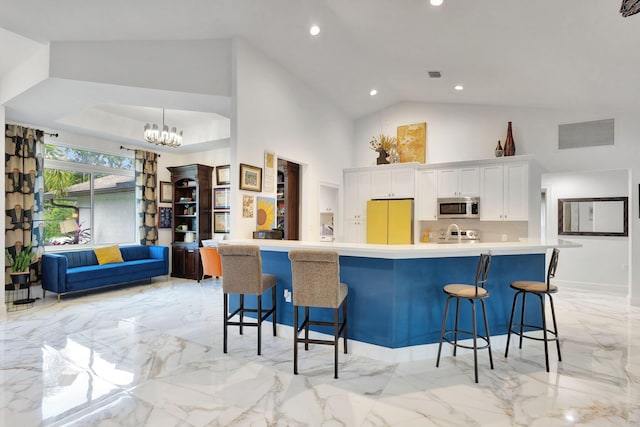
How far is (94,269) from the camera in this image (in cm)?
530

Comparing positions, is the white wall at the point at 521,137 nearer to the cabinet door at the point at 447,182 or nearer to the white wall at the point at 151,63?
the cabinet door at the point at 447,182

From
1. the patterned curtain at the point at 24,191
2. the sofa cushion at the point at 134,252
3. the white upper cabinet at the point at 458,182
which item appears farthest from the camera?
the sofa cushion at the point at 134,252

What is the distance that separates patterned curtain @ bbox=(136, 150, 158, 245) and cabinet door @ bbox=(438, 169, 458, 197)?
18.8ft

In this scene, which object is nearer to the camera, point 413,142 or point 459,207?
point 459,207

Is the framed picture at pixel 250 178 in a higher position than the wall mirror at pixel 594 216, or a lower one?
higher

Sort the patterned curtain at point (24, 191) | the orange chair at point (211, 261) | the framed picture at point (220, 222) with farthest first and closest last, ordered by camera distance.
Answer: the framed picture at point (220, 222), the orange chair at point (211, 261), the patterned curtain at point (24, 191)

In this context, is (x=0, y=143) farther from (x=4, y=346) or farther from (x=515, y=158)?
(x=515, y=158)

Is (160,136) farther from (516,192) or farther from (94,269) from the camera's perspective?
(516,192)

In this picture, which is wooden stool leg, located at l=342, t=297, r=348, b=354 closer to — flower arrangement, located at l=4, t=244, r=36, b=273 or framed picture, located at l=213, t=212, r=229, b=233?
framed picture, located at l=213, t=212, r=229, b=233

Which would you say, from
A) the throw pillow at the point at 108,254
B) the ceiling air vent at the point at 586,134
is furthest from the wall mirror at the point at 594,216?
the throw pillow at the point at 108,254

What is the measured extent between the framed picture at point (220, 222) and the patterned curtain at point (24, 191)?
2.79 metres

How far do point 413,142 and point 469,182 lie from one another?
52.0 inches

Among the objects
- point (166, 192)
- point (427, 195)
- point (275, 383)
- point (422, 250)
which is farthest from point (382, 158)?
point (275, 383)

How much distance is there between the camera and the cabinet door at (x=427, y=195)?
606 centimetres
